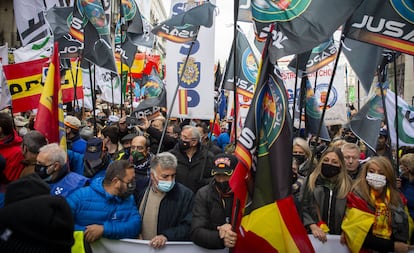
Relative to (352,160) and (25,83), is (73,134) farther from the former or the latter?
(352,160)

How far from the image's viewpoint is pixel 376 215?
3.81 m

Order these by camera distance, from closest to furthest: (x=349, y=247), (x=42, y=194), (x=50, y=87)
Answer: (x=42, y=194) → (x=349, y=247) → (x=50, y=87)

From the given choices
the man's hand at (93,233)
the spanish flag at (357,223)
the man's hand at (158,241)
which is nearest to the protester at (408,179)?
the spanish flag at (357,223)

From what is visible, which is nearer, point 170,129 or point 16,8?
point 170,129

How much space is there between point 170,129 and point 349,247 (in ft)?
12.9

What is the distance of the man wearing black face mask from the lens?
3764 millimetres

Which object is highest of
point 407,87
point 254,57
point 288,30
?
point 288,30

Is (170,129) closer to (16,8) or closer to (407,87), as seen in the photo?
(16,8)

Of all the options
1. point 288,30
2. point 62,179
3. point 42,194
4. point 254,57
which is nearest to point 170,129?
point 254,57

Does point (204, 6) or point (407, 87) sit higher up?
point (204, 6)

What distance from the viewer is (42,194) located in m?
2.41

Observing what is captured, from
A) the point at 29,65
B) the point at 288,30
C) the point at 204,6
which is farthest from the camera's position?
the point at 29,65

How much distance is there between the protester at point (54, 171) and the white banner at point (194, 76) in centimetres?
233

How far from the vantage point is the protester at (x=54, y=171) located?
393cm
